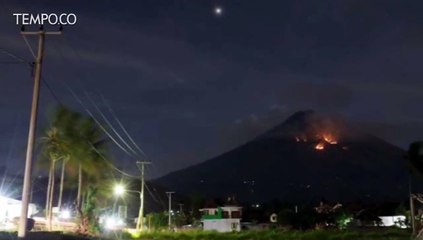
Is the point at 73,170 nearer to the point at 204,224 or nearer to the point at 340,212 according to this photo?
the point at 204,224

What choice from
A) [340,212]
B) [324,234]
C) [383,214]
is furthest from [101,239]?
[383,214]

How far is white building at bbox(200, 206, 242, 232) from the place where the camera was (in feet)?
233

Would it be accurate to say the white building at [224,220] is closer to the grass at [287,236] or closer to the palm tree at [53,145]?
the palm tree at [53,145]

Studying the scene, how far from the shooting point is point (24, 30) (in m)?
24.6

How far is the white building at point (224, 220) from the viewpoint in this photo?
70.9 metres

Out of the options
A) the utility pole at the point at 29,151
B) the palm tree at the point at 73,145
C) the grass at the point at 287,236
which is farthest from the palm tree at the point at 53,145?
the utility pole at the point at 29,151

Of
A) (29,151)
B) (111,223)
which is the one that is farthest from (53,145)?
(29,151)

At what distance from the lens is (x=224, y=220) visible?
2874 inches

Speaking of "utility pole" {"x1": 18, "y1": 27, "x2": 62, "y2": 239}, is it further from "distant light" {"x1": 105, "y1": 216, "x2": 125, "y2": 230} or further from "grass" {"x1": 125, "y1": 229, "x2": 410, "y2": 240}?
"distant light" {"x1": 105, "y1": 216, "x2": 125, "y2": 230}

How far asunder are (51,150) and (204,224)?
76.7 ft

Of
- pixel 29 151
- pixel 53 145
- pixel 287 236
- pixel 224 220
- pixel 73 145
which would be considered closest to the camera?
pixel 29 151

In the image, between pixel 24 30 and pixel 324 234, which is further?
pixel 324 234

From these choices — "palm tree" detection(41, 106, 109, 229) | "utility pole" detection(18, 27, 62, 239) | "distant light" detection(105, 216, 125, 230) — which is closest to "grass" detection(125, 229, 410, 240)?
"distant light" detection(105, 216, 125, 230)

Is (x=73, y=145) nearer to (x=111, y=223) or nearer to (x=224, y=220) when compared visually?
(x=111, y=223)
